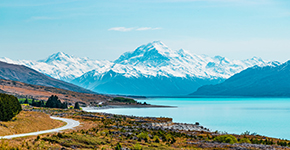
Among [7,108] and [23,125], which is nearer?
[23,125]

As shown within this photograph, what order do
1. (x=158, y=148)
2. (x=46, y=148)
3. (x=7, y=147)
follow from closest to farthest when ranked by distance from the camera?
1. (x=7, y=147)
2. (x=46, y=148)
3. (x=158, y=148)

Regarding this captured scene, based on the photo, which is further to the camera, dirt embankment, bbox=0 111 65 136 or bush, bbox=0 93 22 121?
bush, bbox=0 93 22 121

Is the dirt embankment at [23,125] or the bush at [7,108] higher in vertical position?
the bush at [7,108]

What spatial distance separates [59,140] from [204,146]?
61.4 ft

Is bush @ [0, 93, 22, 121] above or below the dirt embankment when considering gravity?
above

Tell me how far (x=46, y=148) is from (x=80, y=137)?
7.92 metres

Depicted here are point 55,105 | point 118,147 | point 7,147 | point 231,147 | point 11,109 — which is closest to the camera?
point 7,147

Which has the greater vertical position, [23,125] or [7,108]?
[7,108]

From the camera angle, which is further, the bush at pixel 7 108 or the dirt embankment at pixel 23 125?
the bush at pixel 7 108

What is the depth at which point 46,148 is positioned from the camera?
32938 mm

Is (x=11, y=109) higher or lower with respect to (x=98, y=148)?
higher

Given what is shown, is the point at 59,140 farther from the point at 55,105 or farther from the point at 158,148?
the point at 55,105

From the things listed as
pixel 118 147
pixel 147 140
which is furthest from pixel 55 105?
pixel 118 147

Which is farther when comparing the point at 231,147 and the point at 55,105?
the point at 55,105
